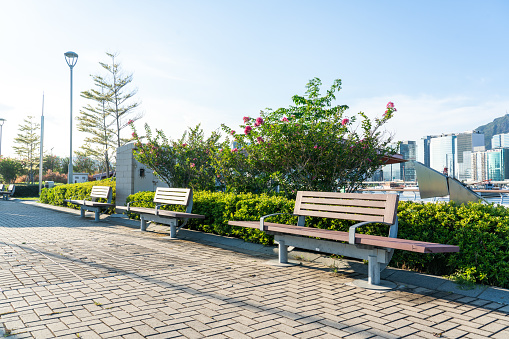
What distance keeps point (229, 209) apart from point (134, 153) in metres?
5.33

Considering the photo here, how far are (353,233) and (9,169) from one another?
43724 millimetres

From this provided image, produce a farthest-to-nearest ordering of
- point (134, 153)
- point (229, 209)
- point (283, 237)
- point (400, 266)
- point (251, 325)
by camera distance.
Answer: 1. point (134, 153)
2. point (229, 209)
3. point (283, 237)
4. point (400, 266)
5. point (251, 325)

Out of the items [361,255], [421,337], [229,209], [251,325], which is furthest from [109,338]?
[229,209]

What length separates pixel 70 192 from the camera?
1634 centimetres

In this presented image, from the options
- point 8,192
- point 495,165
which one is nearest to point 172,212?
point 8,192

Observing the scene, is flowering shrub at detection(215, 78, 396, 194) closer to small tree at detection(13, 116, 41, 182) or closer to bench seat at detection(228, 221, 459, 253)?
bench seat at detection(228, 221, 459, 253)

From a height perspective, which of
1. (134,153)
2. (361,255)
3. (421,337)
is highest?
(134,153)

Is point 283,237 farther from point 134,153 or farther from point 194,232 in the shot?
point 134,153

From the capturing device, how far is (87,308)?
3.67 metres

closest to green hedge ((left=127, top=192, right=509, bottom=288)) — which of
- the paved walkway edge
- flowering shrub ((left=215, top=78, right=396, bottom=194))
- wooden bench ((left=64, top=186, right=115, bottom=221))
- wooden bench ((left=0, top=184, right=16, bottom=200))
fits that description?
the paved walkway edge

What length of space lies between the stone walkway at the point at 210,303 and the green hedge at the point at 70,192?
8.51 m

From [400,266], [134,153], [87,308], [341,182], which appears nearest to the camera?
[87,308]

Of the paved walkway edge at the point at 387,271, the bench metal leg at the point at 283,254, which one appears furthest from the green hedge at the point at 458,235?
the bench metal leg at the point at 283,254

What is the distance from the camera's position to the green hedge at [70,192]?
48.4 feet
